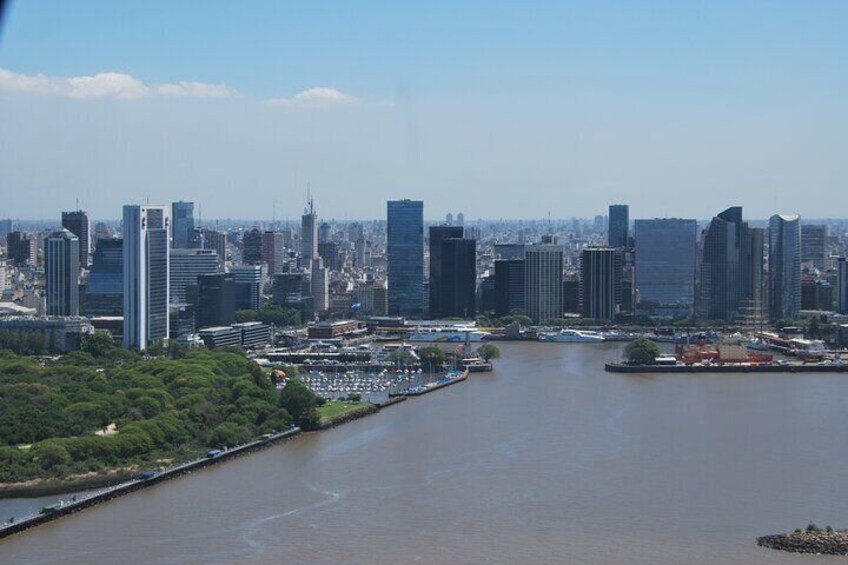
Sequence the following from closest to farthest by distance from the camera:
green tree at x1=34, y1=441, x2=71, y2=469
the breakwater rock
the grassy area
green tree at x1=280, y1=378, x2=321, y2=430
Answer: the breakwater rock, green tree at x1=34, y1=441, x2=71, y2=469, green tree at x1=280, y1=378, x2=321, y2=430, the grassy area

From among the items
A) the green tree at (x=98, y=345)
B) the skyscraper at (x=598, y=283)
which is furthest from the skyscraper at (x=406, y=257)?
the green tree at (x=98, y=345)

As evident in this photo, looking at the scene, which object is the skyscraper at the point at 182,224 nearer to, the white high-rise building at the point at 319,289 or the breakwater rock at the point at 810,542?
the white high-rise building at the point at 319,289

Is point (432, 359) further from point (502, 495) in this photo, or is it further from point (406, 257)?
point (502, 495)

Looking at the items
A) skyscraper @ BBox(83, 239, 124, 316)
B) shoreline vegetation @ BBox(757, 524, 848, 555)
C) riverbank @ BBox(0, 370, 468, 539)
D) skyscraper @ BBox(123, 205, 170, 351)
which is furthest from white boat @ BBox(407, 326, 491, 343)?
shoreline vegetation @ BBox(757, 524, 848, 555)

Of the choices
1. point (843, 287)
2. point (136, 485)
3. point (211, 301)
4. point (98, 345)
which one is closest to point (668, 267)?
point (843, 287)

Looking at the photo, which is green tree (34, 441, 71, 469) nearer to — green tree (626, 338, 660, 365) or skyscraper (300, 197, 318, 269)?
green tree (626, 338, 660, 365)

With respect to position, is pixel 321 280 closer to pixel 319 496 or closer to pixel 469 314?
pixel 469 314

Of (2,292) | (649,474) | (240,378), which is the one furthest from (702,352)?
(2,292)
